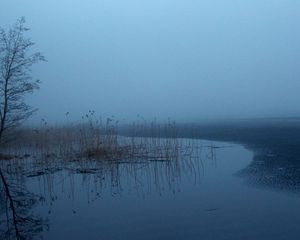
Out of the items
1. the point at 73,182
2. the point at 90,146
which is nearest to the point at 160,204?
the point at 73,182

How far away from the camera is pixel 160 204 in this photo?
8672 millimetres

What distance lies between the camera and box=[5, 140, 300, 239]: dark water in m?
6.61

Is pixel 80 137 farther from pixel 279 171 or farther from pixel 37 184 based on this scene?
pixel 279 171

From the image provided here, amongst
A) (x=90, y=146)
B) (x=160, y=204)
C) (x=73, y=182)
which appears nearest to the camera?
(x=160, y=204)

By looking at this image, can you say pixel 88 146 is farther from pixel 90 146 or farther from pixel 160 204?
pixel 160 204

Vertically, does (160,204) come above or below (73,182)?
below

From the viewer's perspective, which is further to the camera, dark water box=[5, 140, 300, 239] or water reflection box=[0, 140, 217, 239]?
water reflection box=[0, 140, 217, 239]

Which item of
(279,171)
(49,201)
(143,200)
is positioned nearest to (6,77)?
(49,201)

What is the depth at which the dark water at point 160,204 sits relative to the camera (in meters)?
6.61

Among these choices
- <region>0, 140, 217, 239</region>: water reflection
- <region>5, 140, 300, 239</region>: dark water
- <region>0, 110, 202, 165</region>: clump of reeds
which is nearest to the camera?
<region>5, 140, 300, 239</region>: dark water

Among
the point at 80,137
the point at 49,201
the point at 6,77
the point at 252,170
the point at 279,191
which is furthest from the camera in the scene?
the point at 80,137

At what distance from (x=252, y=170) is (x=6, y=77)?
28.4 ft

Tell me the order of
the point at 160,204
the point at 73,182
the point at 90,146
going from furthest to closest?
the point at 90,146 → the point at 73,182 → the point at 160,204

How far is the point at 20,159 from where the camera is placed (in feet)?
52.1
